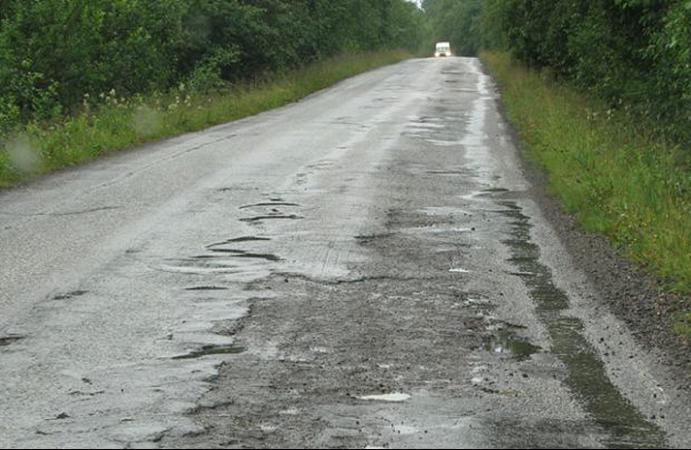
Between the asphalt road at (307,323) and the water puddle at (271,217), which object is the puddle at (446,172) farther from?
the water puddle at (271,217)

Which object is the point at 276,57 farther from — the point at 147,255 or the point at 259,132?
the point at 147,255

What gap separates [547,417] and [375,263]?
13.1 ft

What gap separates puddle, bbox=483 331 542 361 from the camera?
6805 mm

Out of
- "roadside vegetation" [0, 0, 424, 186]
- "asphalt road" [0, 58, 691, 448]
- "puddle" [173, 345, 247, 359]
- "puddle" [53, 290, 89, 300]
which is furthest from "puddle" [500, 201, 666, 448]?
"roadside vegetation" [0, 0, 424, 186]

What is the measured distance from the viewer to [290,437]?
16.9ft

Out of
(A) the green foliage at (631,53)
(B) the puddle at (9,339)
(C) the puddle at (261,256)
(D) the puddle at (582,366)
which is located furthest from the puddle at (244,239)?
(A) the green foliage at (631,53)

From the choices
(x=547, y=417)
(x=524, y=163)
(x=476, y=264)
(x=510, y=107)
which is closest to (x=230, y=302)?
(x=476, y=264)

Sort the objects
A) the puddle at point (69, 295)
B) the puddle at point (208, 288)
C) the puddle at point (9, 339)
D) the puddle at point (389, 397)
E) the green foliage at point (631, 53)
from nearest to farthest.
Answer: the puddle at point (389, 397) → the puddle at point (9, 339) → the puddle at point (69, 295) → the puddle at point (208, 288) → the green foliage at point (631, 53)

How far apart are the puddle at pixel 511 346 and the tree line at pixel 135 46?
1395cm

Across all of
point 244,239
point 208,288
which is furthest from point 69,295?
point 244,239

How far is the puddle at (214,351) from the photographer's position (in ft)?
21.7

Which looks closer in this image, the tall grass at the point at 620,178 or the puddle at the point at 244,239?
the tall grass at the point at 620,178

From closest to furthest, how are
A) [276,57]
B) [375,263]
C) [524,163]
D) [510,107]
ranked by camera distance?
[375,263] < [524,163] < [510,107] < [276,57]

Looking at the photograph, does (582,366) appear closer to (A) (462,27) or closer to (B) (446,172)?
(B) (446,172)
